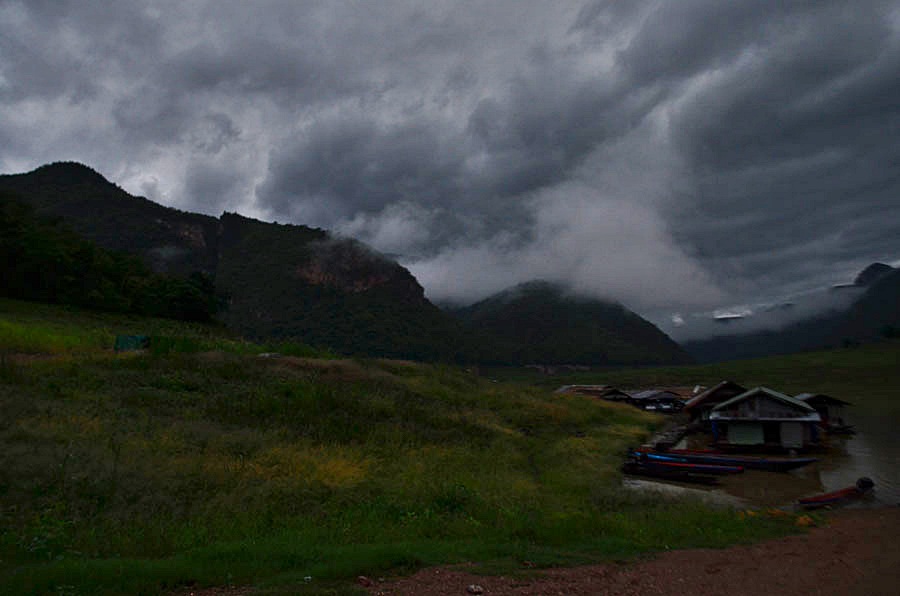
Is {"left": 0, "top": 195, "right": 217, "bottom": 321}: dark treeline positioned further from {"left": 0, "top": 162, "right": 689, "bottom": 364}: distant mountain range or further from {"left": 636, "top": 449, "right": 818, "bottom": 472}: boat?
{"left": 636, "top": 449, "right": 818, "bottom": 472}: boat

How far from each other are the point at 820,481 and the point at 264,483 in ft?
85.1

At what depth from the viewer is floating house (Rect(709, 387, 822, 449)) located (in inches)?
1368

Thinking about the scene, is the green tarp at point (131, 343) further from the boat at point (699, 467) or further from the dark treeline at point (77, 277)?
the boat at point (699, 467)

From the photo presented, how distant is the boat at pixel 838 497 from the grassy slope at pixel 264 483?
5.45 meters

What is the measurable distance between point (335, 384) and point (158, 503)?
17822 mm

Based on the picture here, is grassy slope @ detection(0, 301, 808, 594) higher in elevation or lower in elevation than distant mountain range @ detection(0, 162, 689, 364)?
lower

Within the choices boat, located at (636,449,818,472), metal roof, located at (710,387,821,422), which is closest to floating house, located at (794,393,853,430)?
metal roof, located at (710,387,821,422)

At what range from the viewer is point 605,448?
3256 cm

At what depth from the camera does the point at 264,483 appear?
14.1 meters

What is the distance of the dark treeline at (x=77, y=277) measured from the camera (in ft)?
170

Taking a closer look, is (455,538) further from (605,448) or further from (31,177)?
(31,177)

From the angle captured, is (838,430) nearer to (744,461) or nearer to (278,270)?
(744,461)

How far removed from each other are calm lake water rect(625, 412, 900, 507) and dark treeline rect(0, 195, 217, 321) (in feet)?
191

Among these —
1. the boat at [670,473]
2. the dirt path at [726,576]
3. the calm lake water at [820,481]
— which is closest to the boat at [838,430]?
the calm lake water at [820,481]
